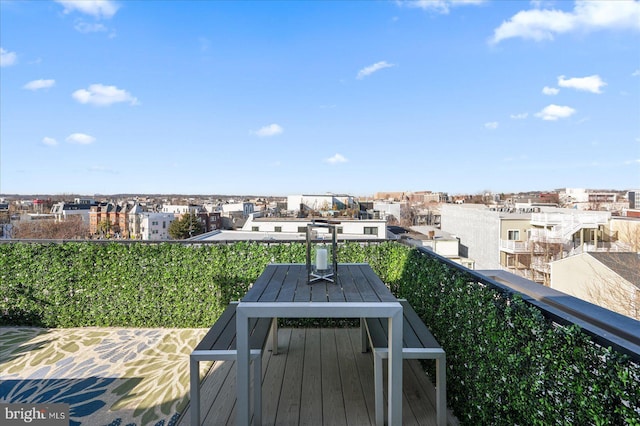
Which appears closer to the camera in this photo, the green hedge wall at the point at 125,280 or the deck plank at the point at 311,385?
the deck plank at the point at 311,385

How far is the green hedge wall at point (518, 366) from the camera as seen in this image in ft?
3.88

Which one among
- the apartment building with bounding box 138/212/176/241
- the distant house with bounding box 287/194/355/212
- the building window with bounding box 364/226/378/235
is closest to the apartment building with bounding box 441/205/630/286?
the building window with bounding box 364/226/378/235

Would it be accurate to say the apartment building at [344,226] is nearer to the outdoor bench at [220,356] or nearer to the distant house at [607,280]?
the distant house at [607,280]

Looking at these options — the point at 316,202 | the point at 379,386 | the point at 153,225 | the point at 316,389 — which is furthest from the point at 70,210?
the point at 379,386

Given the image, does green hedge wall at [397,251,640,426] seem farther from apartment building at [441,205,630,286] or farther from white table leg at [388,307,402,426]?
apartment building at [441,205,630,286]

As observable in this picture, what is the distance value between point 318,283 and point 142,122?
58.4ft

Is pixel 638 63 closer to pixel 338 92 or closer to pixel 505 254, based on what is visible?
pixel 338 92

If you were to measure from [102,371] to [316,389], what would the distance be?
230 centimetres

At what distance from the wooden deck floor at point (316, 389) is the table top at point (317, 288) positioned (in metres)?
0.97

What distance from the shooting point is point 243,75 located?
12.4m

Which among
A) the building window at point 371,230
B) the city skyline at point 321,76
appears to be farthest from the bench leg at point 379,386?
the building window at point 371,230

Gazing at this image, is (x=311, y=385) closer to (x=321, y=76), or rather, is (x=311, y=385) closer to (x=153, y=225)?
(x=321, y=76)

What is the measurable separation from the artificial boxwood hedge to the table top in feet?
2.03

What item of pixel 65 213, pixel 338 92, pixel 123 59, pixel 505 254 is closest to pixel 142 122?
pixel 123 59
